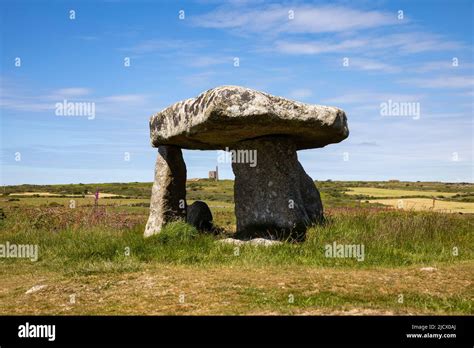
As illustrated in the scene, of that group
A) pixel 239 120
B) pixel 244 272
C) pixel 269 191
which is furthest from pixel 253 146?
pixel 244 272

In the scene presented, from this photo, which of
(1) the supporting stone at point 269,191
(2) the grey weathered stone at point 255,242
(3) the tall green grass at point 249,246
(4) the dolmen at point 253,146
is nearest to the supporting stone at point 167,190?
(4) the dolmen at point 253,146

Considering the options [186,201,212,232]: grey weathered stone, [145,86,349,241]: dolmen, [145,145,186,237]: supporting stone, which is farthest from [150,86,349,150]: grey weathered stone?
[186,201,212,232]: grey weathered stone

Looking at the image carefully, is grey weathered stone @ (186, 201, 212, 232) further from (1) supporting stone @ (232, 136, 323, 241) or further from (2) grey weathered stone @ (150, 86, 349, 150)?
(2) grey weathered stone @ (150, 86, 349, 150)

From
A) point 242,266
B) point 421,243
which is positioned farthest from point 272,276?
point 421,243

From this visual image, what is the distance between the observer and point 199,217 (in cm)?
1568

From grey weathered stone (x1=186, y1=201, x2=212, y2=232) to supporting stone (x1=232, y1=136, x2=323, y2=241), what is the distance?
1638 mm

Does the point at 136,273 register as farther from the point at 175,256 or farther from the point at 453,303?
the point at 453,303

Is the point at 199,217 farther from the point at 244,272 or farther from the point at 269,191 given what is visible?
the point at 244,272

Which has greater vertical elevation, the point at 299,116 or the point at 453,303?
the point at 299,116

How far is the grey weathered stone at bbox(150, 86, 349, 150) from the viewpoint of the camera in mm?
11547

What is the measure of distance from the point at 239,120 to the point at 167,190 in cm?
398
